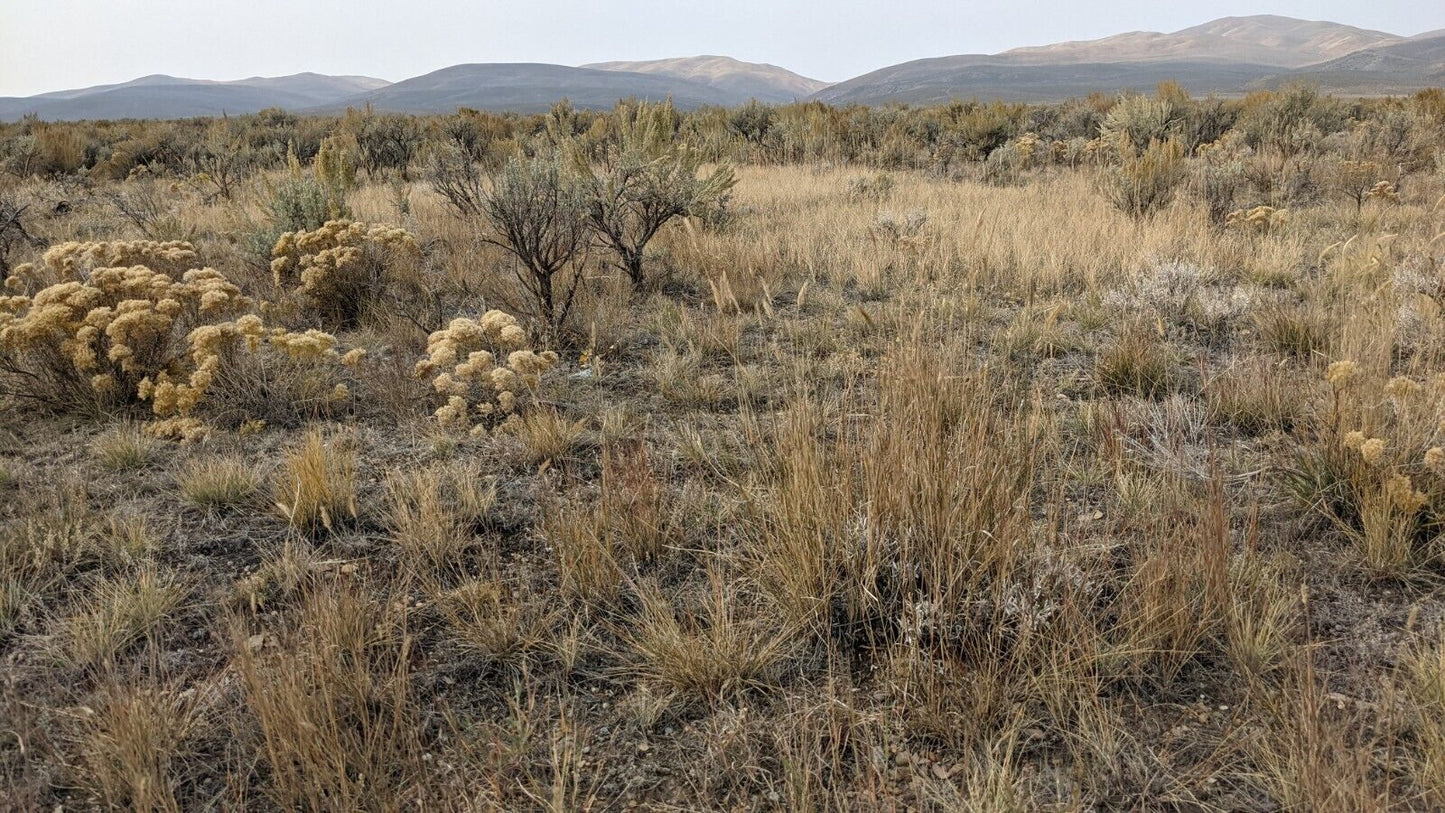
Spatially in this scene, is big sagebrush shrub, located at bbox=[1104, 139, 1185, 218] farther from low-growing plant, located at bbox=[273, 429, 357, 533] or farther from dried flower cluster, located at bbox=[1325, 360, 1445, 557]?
low-growing plant, located at bbox=[273, 429, 357, 533]

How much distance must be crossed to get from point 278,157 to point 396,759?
1615 cm

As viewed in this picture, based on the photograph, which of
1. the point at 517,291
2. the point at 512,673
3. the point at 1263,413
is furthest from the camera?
the point at 517,291

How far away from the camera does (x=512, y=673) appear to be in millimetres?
2145

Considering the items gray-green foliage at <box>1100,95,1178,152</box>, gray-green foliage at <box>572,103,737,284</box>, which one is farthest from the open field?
gray-green foliage at <box>1100,95,1178,152</box>

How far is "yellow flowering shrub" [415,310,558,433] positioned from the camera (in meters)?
3.57

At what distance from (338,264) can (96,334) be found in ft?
4.67

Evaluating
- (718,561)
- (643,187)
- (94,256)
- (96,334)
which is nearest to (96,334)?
(96,334)

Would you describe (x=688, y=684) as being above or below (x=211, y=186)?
below

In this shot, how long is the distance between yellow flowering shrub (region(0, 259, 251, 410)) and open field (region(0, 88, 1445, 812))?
3 centimetres

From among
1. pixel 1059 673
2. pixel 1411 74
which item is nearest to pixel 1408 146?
pixel 1059 673

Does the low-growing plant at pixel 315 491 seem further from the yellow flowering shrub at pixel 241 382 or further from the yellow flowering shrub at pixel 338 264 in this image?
the yellow flowering shrub at pixel 338 264

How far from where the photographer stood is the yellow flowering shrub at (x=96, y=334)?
3619 millimetres

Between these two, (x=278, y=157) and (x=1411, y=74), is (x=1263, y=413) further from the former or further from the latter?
(x=1411, y=74)

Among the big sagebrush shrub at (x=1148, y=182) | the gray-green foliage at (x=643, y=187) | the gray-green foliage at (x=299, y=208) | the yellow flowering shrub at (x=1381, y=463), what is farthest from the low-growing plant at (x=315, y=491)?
the big sagebrush shrub at (x=1148, y=182)
